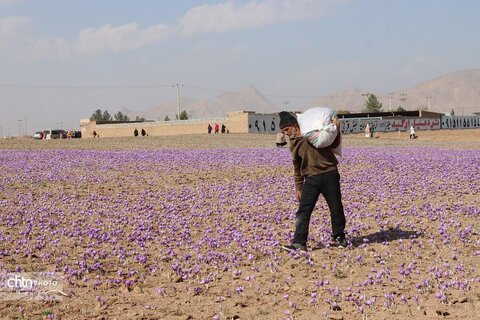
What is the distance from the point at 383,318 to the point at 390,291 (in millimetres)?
1069

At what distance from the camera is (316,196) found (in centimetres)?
877

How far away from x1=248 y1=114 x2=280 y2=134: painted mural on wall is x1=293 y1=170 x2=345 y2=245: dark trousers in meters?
70.0

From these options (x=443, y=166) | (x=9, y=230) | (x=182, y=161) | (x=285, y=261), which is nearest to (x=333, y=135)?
(x=285, y=261)

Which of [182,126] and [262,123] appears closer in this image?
[262,123]

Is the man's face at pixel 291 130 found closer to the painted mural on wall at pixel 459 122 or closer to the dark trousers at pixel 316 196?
the dark trousers at pixel 316 196

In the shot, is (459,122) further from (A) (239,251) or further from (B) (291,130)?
(A) (239,251)

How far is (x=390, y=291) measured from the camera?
273 inches

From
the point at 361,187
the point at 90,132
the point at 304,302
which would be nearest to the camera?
the point at 304,302

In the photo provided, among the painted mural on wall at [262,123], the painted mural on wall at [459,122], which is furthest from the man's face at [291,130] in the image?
the painted mural on wall at [459,122]

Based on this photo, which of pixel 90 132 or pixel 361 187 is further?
pixel 90 132

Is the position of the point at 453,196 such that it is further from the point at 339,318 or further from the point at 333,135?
the point at 339,318
